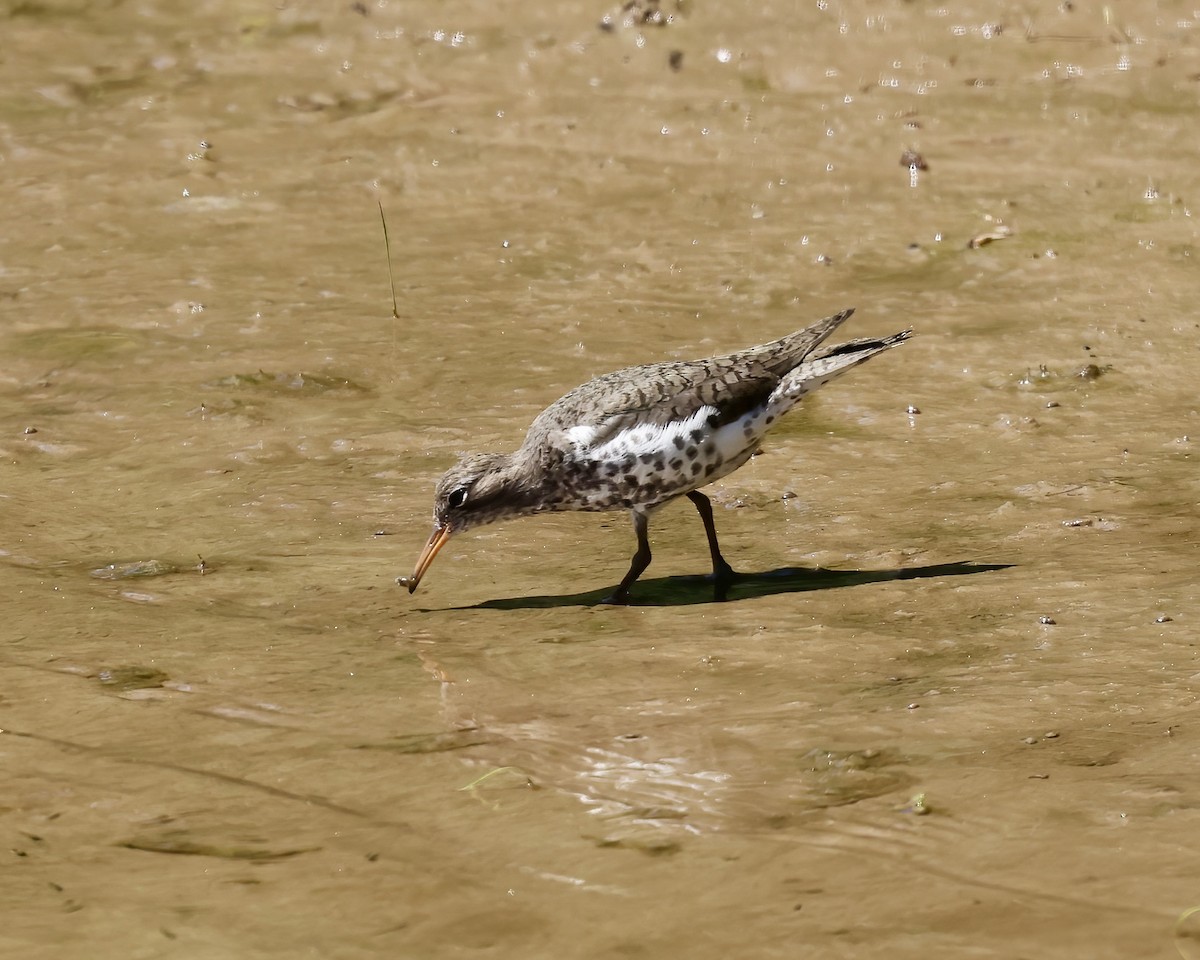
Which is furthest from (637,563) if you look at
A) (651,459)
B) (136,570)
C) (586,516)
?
(136,570)

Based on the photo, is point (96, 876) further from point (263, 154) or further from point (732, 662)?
point (263, 154)

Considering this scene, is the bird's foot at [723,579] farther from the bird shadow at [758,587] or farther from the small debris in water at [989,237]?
the small debris in water at [989,237]

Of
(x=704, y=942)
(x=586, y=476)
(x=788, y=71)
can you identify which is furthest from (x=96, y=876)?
(x=788, y=71)

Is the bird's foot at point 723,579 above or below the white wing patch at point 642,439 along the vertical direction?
below

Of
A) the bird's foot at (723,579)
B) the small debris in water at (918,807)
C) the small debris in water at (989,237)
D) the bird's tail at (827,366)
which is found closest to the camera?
the small debris in water at (918,807)

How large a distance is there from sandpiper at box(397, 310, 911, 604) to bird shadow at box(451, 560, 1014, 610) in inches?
3.7

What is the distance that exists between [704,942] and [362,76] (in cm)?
1232

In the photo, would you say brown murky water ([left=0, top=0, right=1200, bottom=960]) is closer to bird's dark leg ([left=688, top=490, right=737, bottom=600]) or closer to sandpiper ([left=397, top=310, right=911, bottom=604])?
bird's dark leg ([left=688, top=490, right=737, bottom=600])

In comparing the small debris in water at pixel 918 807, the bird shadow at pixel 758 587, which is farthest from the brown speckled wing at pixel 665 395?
the small debris in water at pixel 918 807

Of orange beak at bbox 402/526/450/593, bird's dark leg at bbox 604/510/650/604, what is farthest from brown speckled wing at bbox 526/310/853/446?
orange beak at bbox 402/526/450/593

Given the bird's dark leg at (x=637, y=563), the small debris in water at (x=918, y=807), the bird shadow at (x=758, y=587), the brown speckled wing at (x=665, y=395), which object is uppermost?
the brown speckled wing at (x=665, y=395)

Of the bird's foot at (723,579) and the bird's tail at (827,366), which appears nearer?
the bird's foot at (723,579)

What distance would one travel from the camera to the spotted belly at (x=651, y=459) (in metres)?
7.64

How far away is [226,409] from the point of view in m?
9.84
